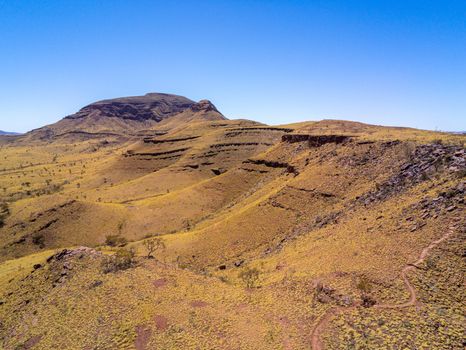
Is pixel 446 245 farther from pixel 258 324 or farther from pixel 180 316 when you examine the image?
pixel 180 316

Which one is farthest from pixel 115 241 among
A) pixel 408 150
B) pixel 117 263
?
pixel 408 150

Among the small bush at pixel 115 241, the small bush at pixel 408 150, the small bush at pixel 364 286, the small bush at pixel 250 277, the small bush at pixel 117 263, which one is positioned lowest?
the small bush at pixel 115 241

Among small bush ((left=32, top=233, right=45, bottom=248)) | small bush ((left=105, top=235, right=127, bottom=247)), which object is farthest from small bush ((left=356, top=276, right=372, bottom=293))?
small bush ((left=32, top=233, right=45, bottom=248))

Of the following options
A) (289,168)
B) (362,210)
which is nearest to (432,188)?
(362,210)

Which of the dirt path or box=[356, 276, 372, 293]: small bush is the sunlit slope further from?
the dirt path

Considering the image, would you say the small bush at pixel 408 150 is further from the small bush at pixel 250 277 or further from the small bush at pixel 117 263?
the small bush at pixel 117 263

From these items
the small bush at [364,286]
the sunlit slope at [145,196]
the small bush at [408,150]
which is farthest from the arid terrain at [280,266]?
the sunlit slope at [145,196]

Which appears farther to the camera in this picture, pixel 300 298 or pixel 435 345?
pixel 300 298
